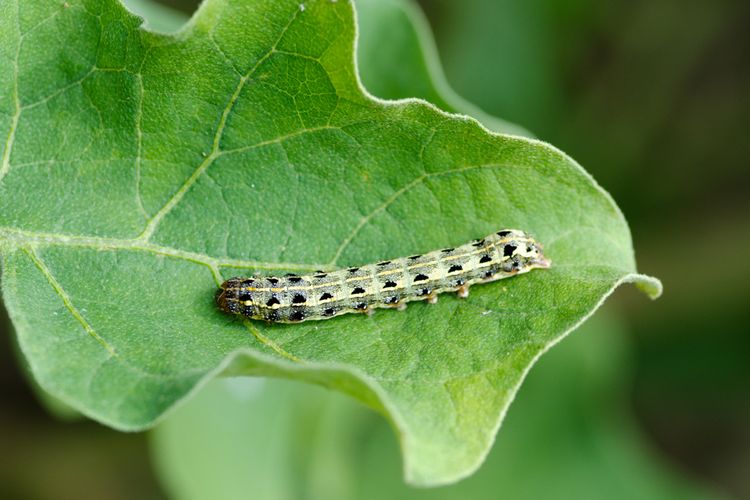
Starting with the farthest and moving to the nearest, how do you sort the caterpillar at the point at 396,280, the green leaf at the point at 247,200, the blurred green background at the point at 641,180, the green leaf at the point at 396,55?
the blurred green background at the point at 641,180 → the green leaf at the point at 396,55 → the caterpillar at the point at 396,280 → the green leaf at the point at 247,200

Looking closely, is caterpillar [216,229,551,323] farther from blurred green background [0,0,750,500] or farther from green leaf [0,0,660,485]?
blurred green background [0,0,750,500]

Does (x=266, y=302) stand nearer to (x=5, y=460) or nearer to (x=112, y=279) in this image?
(x=112, y=279)

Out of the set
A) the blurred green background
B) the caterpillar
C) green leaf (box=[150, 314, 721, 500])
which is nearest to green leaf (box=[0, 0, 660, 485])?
the caterpillar

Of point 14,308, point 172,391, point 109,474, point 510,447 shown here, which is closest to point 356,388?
point 172,391

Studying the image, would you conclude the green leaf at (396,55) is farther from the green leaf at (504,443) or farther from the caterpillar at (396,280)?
the green leaf at (504,443)

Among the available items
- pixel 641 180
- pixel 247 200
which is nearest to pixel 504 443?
pixel 641 180

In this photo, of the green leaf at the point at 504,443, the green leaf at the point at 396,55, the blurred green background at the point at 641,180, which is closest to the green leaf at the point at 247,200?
the green leaf at the point at 396,55
